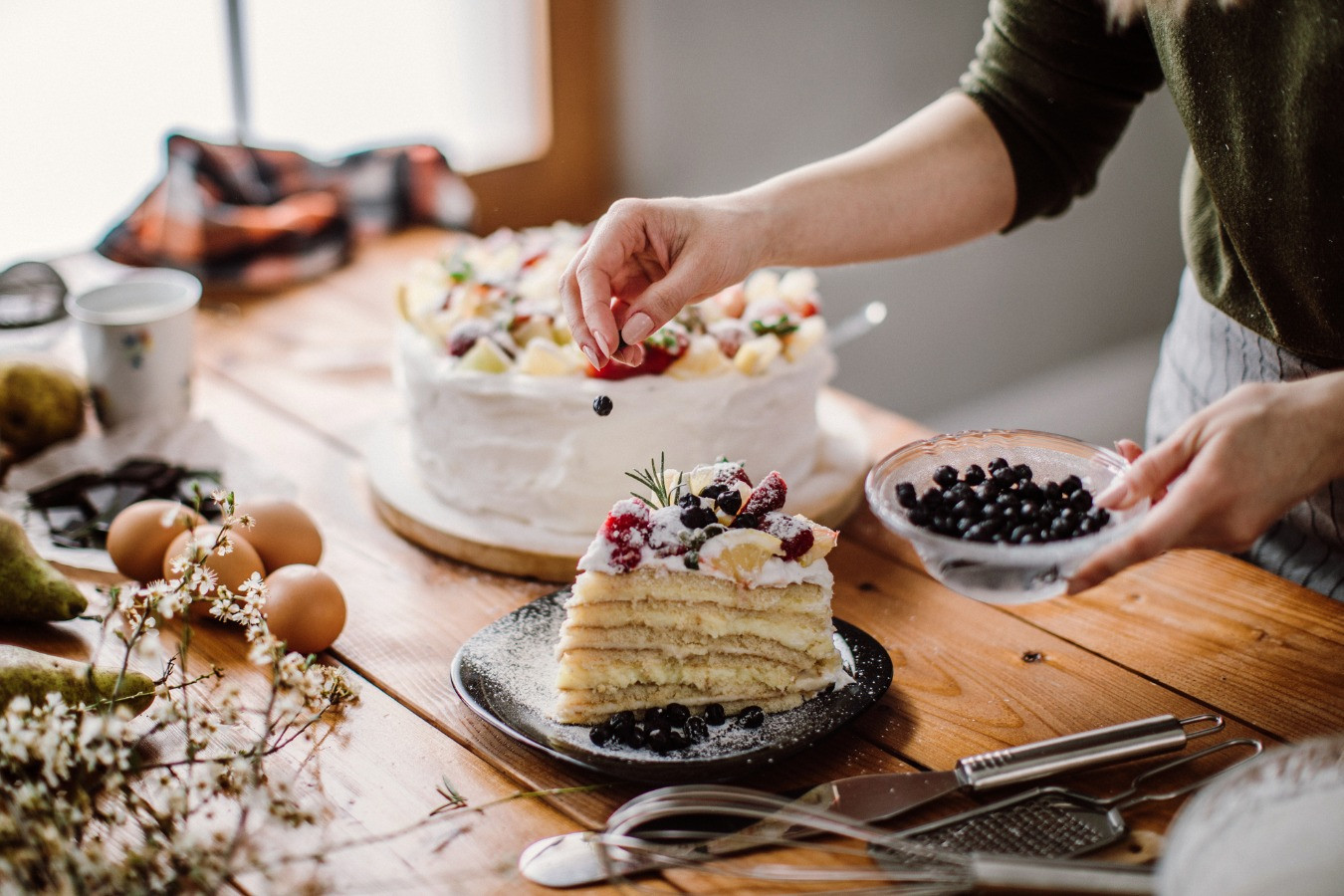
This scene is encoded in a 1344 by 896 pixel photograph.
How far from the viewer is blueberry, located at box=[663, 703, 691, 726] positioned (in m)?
1.38

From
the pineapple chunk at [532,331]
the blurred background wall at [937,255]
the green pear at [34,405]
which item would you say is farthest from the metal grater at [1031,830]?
the blurred background wall at [937,255]

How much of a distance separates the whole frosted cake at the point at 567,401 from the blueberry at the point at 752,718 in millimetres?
436

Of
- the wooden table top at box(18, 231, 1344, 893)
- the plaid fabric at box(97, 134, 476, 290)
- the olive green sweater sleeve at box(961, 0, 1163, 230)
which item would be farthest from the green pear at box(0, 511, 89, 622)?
the olive green sweater sleeve at box(961, 0, 1163, 230)

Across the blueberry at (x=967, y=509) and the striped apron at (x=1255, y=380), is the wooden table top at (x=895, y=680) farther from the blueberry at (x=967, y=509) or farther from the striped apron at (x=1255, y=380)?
the blueberry at (x=967, y=509)

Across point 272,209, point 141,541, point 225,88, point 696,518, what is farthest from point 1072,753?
point 225,88

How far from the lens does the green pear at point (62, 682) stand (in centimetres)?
127

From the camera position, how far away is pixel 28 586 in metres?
1.52

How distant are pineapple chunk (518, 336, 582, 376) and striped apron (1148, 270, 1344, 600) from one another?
0.87 metres

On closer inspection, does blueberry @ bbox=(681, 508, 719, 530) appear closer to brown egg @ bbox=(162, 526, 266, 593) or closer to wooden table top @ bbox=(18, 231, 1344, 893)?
wooden table top @ bbox=(18, 231, 1344, 893)

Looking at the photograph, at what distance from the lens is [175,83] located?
10.5 feet

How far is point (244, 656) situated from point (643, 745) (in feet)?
1.77

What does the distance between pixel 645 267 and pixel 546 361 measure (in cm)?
23

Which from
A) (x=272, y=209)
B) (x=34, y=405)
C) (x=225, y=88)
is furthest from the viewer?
(x=225, y=88)

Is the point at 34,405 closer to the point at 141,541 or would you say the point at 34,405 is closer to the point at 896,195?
the point at 141,541
